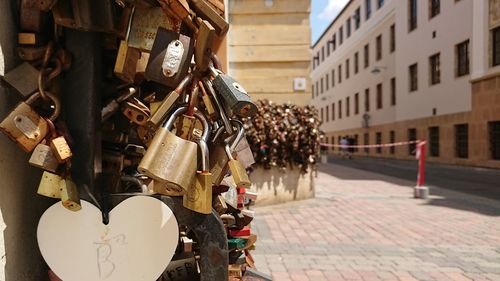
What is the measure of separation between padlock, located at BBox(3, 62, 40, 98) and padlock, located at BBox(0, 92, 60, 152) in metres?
0.02

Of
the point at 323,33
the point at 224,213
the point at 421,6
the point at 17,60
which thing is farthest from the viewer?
the point at 323,33

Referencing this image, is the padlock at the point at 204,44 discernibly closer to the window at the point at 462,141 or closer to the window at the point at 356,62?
the window at the point at 462,141

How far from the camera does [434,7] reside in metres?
22.0

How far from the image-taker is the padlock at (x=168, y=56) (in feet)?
3.15

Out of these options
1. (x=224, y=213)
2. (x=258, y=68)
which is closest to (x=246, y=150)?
(x=224, y=213)

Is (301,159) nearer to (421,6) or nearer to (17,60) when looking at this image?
(17,60)

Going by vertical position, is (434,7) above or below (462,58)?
above

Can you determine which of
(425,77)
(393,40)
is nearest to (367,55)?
(393,40)

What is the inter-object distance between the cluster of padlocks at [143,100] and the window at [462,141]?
20.8 m

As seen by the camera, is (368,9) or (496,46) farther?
(368,9)

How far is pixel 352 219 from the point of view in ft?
20.4

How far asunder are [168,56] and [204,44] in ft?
0.30

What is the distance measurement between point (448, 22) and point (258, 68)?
16.5 meters

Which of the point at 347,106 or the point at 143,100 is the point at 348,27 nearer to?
the point at 347,106
